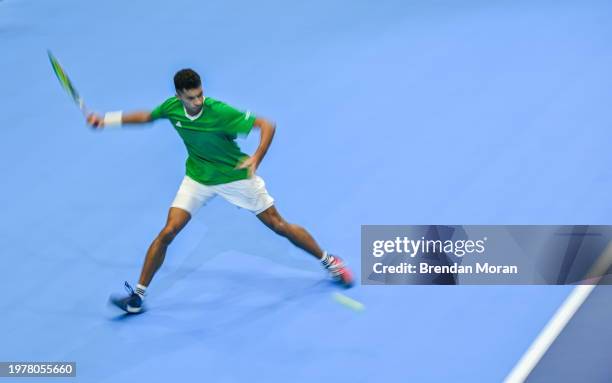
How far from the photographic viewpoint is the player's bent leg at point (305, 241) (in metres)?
7.35

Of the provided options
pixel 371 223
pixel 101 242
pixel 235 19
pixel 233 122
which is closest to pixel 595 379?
pixel 371 223

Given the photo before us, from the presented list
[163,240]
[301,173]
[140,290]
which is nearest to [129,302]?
[140,290]

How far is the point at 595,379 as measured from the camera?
21.7ft

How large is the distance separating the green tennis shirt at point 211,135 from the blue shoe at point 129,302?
105cm

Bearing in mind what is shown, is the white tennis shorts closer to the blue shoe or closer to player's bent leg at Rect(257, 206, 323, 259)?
player's bent leg at Rect(257, 206, 323, 259)

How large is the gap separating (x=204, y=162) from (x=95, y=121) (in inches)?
35.0

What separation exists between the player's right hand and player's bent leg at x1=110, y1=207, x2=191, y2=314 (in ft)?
2.77

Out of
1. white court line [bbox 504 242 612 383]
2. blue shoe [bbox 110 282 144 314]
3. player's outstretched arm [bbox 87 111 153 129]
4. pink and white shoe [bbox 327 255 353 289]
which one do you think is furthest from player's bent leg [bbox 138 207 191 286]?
white court line [bbox 504 242 612 383]

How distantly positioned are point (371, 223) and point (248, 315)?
1.62 m

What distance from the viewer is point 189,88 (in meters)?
6.72

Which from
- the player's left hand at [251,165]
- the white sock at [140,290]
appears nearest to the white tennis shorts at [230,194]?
the player's left hand at [251,165]

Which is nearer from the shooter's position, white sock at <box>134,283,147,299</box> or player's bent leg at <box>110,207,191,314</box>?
player's bent leg at <box>110,207,191,314</box>

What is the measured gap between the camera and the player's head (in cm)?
668

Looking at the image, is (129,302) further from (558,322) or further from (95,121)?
(558,322)
